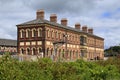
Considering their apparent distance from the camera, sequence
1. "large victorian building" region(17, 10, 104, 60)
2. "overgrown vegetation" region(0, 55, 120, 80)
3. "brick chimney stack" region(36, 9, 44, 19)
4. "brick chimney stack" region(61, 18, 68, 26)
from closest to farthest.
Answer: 1. "overgrown vegetation" region(0, 55, 120, 80)
2. "large victorian building" region(17, 10, 104, 60)
3. "brick chimney stack" region(36, 9, 44, 19)
4. "brick chimney stack" region(61, 18, 68, 26)

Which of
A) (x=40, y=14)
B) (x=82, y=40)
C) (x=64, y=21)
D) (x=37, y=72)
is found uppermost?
(x=40, y=14)

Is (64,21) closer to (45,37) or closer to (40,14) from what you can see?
(40,14)

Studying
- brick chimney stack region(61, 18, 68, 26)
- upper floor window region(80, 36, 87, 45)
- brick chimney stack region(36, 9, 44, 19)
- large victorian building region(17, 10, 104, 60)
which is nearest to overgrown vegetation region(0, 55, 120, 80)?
large victorian building region(17, 10, 104, 60)

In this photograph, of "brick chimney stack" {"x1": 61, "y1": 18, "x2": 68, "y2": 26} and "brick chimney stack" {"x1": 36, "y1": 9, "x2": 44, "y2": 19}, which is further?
"brick chimney stack" {"x1": 61, "y1": 18, "x2": 68, "y2": 26}

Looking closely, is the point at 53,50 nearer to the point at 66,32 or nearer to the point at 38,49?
the point at 38,49

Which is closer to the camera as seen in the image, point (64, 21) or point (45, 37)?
point (45, 37)

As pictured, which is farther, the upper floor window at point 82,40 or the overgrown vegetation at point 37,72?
the upper floor window at point 82,40

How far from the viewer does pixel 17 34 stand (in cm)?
6500

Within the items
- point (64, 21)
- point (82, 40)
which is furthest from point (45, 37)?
point (82, 40)

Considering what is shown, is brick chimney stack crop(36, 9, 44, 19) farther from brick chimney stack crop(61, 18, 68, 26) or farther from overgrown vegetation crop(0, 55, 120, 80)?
overgrown vegetation crop(0, 55, 120, 80)

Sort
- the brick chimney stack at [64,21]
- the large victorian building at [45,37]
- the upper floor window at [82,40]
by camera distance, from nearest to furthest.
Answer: the large victorian building at [45,37]
the brick chimney stack at [64,21]
the upper floor window at [82,40]

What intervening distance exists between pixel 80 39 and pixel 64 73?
68617 mm

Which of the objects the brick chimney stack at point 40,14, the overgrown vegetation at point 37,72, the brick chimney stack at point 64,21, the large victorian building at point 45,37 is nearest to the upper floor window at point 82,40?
the large victorian building at point 45,37

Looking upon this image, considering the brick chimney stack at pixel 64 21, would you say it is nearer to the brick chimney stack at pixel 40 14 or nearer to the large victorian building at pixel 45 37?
the large victorian building at pixel 45 37
